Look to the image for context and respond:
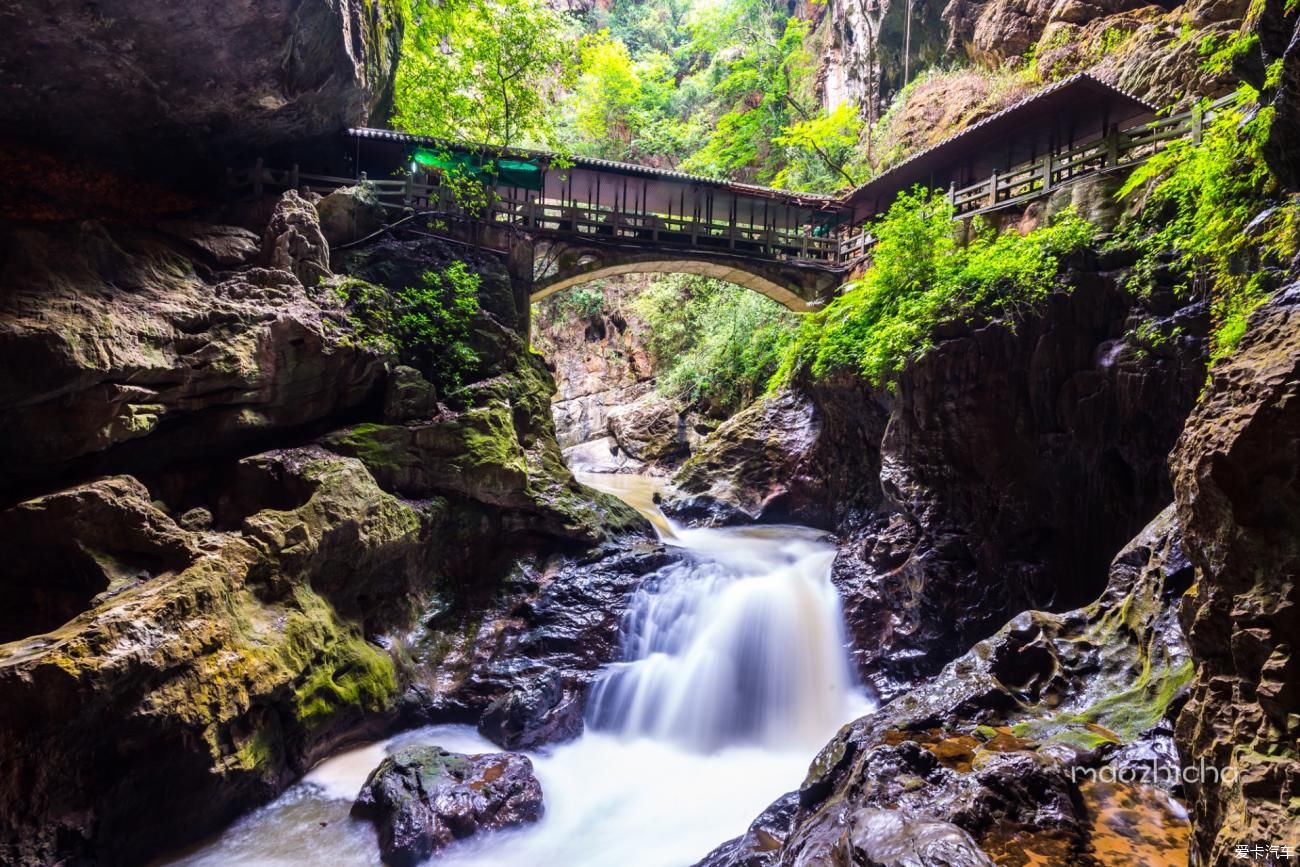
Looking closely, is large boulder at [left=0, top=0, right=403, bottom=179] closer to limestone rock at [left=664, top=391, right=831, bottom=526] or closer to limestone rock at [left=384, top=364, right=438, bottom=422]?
limestone rock at [left=384, top=364, right=438, bottom=422]

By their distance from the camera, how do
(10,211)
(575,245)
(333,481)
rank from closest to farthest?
1. (10,211)
2. (333,481)
3. (575,245)

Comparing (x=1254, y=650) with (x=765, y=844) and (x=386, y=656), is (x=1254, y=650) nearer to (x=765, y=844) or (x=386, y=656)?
(x=765, y=844)

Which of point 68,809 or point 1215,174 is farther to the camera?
point 1215,174

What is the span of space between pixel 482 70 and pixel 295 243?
7.92 metres

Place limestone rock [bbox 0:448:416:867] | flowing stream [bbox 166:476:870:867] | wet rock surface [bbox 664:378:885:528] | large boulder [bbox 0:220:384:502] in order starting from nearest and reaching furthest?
limestone rock [bbox 0:448:416:867]
flowing stream [bbox 166:476:870:867]
large boulder [bbox 0:220:384:502]
wet rock surface [bbox 664:378:885:528]

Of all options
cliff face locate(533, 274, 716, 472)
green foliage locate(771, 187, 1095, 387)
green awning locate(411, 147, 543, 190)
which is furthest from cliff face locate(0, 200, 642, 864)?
cliff face locate(533, 274, 716, 472)

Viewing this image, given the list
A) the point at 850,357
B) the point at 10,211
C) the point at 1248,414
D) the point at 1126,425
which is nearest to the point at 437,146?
Result: the point at 10,211

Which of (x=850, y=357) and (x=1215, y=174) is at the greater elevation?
(x=1215, y=174)

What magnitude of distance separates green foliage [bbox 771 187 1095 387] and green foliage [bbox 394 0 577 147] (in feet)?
29.8

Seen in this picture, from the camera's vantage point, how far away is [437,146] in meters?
15.6

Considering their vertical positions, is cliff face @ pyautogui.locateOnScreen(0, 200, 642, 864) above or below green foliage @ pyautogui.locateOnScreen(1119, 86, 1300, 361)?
below

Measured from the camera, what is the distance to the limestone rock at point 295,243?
1103 centimetres

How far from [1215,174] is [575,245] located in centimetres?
1325

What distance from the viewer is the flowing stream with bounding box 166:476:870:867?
7.40 metres
